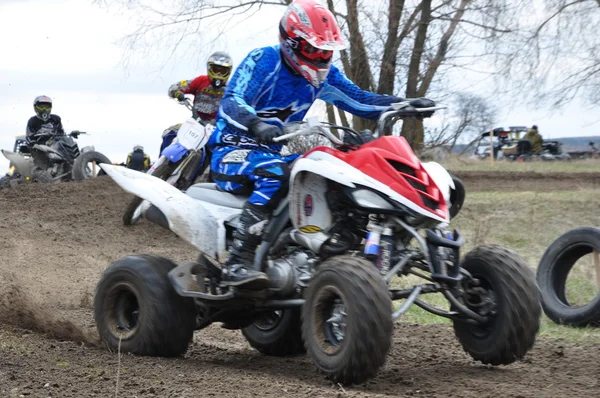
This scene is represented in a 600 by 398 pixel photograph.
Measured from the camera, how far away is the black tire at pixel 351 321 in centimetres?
443

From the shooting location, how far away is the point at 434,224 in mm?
5000

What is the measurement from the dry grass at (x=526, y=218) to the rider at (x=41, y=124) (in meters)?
9.07

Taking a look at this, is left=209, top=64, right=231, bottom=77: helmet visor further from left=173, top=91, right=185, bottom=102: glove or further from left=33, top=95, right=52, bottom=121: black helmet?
left=33, top=95, right=52, bottom=121: black helmet

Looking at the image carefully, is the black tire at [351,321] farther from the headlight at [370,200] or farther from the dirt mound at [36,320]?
the dirt mound at [36,320]

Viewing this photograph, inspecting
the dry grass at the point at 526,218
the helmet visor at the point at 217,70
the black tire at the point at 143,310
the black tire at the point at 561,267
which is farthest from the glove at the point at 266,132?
the helmet visor at the point at 217,70

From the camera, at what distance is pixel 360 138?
17.5 feet

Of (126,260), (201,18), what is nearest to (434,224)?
(126,260)

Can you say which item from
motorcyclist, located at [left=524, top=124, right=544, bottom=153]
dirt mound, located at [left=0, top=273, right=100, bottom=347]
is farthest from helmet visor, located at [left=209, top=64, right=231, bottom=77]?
motorcyclist, located at [left=524, top=124, right=544, bottom=153]

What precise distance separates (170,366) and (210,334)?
7.31ft

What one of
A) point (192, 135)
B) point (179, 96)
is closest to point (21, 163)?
point (179, 96)

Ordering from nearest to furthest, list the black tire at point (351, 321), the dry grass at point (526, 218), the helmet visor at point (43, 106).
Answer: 1. the black tire at point (351, 321)
2. the dry grass at point (526, 218)
3. the helmet visor at point (43, 106)

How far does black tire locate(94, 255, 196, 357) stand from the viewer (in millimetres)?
5707

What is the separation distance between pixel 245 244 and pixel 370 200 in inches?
42.9

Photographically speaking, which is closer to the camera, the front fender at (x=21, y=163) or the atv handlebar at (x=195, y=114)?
the atv handlebar at (x=195, y=114)
